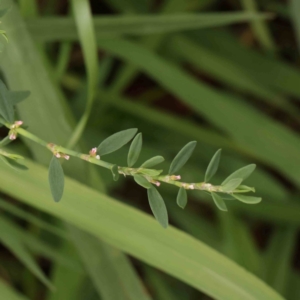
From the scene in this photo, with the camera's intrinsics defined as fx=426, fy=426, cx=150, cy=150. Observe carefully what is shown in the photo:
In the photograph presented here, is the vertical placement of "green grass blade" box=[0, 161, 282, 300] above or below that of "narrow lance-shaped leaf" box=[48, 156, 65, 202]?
above

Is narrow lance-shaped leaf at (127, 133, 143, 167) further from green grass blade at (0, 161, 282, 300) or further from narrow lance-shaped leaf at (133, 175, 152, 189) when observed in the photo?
green grass blade at (0, 161, 282, 300)

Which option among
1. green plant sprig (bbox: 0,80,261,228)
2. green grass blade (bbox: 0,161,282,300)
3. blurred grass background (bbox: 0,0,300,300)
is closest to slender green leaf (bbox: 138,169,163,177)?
green plant sprig (bbox: 0,80,261,228)

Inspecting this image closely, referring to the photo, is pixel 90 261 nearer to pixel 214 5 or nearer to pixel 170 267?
pixel 170 267

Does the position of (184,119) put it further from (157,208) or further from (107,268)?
(157,208)

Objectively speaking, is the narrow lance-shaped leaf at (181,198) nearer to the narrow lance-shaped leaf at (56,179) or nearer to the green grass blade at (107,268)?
the narrow lance-shaped leaf at (56,179)

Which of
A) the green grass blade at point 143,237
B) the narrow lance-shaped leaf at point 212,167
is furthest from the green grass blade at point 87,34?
the narrow lance-shaped leaf at point 212,167

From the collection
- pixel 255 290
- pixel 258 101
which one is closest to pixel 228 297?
pixel 255 290
